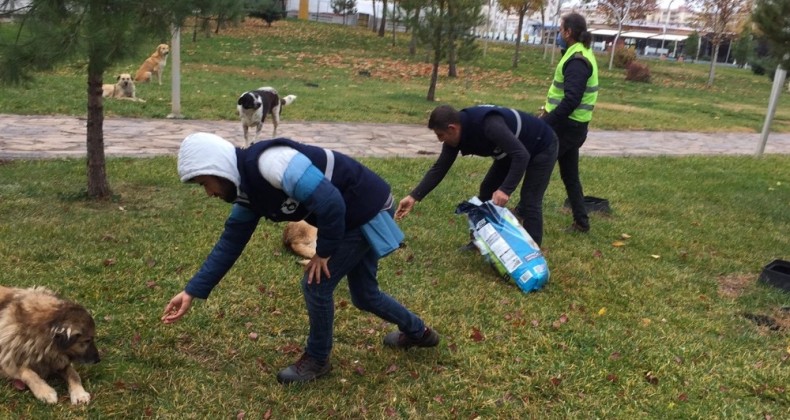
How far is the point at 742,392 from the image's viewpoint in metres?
3.49

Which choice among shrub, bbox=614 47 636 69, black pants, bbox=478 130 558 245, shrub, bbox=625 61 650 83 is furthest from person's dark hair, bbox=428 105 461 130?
shrub, bbox=614 47 636 69

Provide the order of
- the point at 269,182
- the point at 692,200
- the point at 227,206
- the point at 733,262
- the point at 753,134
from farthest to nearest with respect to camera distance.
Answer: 1. the point at 753,134
2. the point at 692,200
3. the point at 227,206
4. the point at 733,262
5. the point at 269,182

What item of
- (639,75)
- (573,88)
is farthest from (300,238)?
(639,75)

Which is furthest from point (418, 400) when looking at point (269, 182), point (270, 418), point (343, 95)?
point (343, 95)

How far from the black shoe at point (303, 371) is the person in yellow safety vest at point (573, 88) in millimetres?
3255

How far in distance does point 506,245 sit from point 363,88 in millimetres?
13356

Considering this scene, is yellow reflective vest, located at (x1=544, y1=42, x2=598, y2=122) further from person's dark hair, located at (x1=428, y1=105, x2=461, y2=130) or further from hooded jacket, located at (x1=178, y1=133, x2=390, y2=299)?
hooded jacket, located at (x1=178, y1=133, x2=390, y2=299)

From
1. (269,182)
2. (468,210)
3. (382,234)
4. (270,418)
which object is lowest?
(270,418)

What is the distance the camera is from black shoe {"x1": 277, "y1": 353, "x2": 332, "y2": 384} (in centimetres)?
329

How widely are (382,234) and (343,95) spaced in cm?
1300

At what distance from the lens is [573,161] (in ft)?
19.6

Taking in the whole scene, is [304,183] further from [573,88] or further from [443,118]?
[573,88]

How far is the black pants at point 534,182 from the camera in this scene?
4.91 metres

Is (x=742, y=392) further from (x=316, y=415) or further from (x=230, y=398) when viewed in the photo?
(x=230, y=398)
